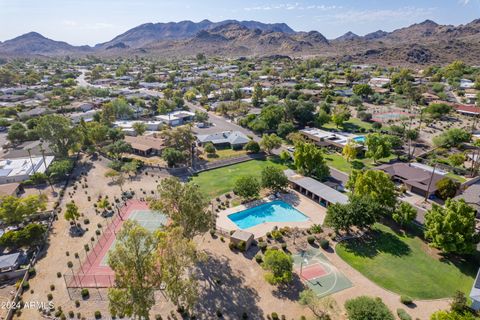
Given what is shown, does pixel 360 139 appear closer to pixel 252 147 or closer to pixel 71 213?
pixel 252 147

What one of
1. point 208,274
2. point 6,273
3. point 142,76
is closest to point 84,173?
point 6,273

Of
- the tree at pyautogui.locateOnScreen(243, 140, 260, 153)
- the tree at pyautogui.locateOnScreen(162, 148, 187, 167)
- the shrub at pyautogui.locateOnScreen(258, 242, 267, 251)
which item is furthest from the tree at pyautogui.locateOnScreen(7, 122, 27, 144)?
the shrub at pyautogui.locateOnScreen(258, 242, 267, 251)

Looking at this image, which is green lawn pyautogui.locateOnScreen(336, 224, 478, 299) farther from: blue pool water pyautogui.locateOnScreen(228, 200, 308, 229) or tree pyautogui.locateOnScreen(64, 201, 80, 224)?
tree pyautogui.locateOnScreen(64, 201, 80, 224)

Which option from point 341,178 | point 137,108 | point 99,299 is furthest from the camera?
point 137,108

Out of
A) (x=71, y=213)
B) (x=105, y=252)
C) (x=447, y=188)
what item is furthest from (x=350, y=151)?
(x=71, y=213)

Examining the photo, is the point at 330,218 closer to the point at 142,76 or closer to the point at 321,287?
the point at 321,287

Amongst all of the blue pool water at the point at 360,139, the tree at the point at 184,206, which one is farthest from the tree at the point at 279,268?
the blue pool water at the point at 360,139
